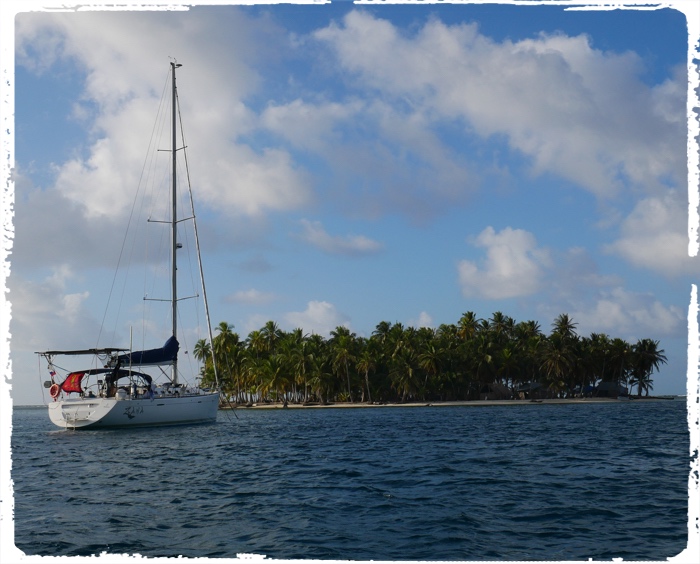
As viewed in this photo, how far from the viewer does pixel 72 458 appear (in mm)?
28578

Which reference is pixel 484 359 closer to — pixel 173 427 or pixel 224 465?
pixel 173 427

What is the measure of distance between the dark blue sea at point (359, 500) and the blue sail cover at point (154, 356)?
10.3m

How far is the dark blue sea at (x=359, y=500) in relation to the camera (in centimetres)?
1259

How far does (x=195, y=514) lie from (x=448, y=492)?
23.5ft

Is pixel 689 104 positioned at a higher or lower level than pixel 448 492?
higher

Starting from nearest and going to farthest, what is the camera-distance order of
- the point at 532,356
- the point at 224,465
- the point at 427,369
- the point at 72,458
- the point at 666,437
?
the point at 224,465
the point at 72,458
the point at 666,437
the point at 427,369
the point at 532,356

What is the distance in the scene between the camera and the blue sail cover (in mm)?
42750

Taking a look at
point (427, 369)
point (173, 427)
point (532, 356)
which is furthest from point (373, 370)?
point (173, 427)

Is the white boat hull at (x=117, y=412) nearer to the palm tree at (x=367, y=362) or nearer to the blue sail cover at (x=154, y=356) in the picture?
the blue sail cover at (x=154, y=356)

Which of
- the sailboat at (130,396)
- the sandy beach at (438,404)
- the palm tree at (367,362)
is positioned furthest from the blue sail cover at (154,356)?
the palm tree at (367,362)

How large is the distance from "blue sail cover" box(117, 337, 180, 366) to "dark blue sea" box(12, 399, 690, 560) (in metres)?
10.3

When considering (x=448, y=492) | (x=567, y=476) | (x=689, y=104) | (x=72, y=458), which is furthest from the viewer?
(x=72, y=458)

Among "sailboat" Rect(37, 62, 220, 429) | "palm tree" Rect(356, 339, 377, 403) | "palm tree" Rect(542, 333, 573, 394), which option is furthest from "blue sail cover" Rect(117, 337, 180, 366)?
"palm tree" Rect(542, 333, 573, 394)

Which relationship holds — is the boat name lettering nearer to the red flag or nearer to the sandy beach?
the red flag
